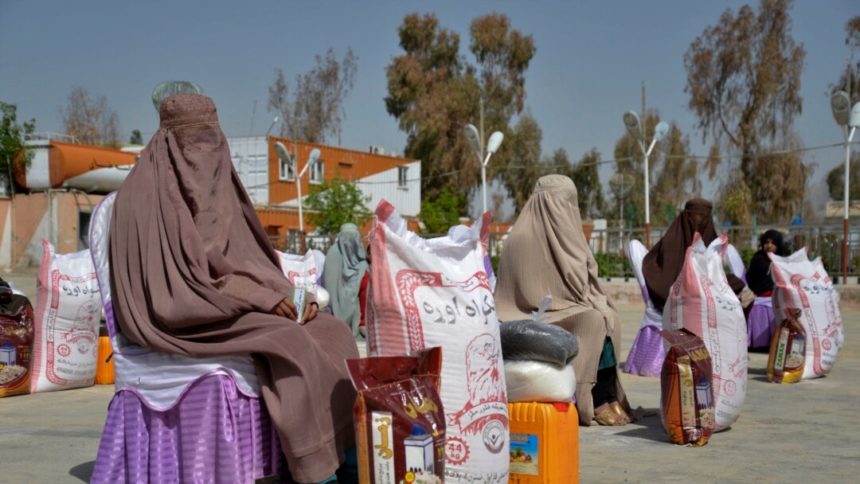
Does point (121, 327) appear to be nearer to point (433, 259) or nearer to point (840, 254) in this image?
point (433, 259)

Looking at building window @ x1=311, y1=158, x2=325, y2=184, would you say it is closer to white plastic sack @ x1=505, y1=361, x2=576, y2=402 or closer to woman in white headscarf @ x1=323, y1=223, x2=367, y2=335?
woman in white headscarf @ x1=323, y1=223, x2=367, y2=335

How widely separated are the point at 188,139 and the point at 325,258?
864 cm

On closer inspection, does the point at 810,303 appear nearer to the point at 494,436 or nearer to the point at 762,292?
the point at 762,292

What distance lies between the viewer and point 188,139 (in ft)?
13.3

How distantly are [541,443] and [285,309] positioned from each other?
1163mm

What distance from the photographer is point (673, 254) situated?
8039 mm

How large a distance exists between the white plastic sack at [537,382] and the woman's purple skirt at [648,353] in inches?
169

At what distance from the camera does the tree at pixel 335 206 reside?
1089 inches

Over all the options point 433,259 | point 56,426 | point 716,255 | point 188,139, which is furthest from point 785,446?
point 56,426

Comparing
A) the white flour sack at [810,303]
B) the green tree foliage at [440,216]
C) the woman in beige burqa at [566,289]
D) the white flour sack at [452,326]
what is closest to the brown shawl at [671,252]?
the white flour sack at [810,303]

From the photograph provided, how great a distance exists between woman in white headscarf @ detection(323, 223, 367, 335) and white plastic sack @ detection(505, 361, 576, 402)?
26.5 ft

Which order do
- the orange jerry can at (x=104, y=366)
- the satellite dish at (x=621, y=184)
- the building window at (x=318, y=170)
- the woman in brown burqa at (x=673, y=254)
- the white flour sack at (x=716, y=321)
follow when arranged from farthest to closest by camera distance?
the satellite dish at (x=621, y=184)
the building window at (x=318, y=170)
the woman in brown burqa at (x=673, y=254)
the orange jerry can at (x=104, y=366)
the white flour sack at (x=716, y=321)

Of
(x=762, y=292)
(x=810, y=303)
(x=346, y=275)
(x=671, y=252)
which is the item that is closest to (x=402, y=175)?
(x=346, y=275)

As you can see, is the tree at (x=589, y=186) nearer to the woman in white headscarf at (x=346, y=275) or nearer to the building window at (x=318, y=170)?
the building window at (x=318, y=170)
